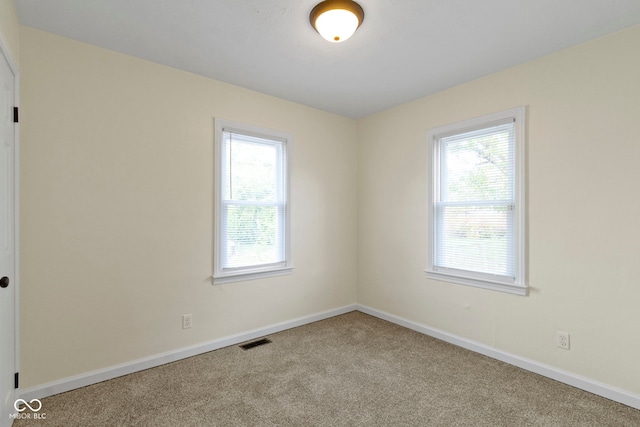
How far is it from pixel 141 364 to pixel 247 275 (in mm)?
1154

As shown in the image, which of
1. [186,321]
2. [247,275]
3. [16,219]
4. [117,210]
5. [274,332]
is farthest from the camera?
[274,332]

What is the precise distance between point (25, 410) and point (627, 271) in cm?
418

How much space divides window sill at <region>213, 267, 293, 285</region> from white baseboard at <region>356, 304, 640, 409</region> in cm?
147

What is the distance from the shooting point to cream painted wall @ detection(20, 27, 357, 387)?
2229mm

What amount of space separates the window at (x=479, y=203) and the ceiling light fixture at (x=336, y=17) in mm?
1669

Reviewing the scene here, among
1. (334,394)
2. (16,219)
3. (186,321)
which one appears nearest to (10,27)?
(16,219)

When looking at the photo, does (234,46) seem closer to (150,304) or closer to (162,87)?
(162,87)

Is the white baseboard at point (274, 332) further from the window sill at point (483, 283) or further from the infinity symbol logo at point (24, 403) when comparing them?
the window sill at point (483, 283)

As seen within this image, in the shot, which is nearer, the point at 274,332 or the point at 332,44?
the point at 332,44

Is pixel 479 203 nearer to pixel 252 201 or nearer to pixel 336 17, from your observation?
pixel 336 17

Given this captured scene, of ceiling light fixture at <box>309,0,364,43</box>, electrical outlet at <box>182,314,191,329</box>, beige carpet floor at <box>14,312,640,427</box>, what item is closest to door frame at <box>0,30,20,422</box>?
beige carpet floor at <box>14,312,640,427</box>

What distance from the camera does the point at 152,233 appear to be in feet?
8.85

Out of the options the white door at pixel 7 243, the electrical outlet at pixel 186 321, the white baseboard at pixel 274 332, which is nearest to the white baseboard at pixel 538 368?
the white baseboard at pixel 274 332

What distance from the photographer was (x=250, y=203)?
3307mm
